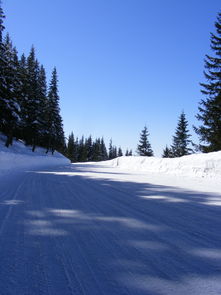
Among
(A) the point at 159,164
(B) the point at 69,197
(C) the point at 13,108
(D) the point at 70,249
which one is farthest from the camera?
(C) the point at 13,108

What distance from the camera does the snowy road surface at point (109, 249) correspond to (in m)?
1.56

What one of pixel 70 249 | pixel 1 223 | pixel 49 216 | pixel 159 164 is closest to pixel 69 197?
pixel 49 216

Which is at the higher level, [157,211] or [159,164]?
[159,164]

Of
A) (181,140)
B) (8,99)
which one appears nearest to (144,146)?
(181,140)

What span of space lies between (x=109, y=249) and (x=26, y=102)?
34.7 metres

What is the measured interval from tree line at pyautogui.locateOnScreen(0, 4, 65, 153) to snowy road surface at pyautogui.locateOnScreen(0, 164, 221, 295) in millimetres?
23666

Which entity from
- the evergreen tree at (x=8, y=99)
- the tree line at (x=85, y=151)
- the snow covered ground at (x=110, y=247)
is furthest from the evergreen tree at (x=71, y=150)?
the snow covered ground at (x=110, y=247)

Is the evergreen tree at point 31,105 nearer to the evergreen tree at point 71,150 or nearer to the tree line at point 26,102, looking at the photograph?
the tree line at point 26,102

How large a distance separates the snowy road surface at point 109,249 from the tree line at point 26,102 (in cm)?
2367

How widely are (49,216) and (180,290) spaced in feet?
7.77

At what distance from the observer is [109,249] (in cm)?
215

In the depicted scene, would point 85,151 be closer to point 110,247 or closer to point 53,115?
point 53,115

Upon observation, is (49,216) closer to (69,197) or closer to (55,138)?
(69,197)

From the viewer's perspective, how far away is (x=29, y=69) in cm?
3422
